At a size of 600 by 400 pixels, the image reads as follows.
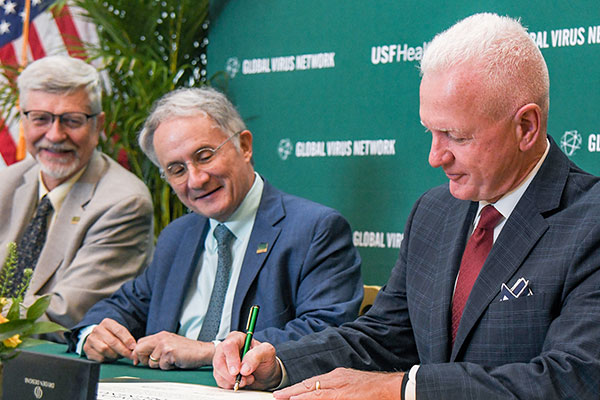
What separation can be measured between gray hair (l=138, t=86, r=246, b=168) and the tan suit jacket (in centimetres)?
62

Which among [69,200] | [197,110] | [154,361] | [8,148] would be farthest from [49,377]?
[8,148]

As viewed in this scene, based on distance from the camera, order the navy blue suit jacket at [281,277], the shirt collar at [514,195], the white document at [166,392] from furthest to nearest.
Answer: the navy blue suit jacket at [281,277] < the shirt collar at [514,195] < the white document at [166,392]

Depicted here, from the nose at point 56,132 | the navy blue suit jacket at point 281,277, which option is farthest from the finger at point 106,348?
the nose at point 56,132

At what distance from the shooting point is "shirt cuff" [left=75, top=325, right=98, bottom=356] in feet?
8.88

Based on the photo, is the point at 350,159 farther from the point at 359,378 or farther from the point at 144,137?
the point at 359,378

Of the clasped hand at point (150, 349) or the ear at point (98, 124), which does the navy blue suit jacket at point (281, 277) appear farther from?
the ear at point (98, 124)

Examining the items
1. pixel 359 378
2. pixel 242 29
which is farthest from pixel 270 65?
pixel 359 378

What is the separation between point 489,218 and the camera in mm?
1992

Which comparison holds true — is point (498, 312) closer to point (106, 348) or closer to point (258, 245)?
point (258, 245)

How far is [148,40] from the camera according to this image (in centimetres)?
454

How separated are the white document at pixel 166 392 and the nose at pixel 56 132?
206cm

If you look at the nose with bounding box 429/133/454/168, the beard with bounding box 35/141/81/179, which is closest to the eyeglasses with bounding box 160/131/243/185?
the beard with bounding box 35/141/81/179

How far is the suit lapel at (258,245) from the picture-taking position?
2758 mm

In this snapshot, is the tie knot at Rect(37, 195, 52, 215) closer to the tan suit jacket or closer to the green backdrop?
the tan suit jacket
